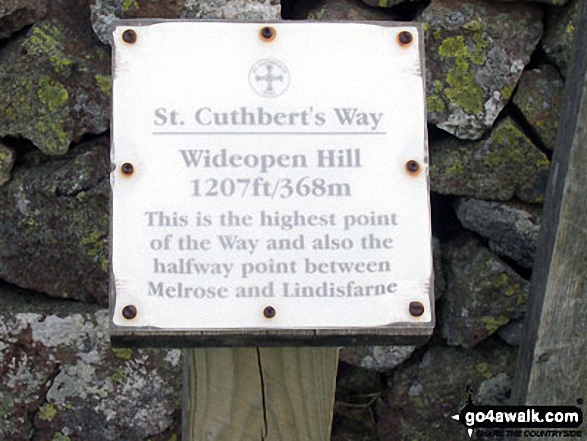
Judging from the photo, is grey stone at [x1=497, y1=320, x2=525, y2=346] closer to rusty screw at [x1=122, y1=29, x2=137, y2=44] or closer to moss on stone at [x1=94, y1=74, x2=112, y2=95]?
moss on stone at [x1=94, y1=74, x2=112, y2=95]

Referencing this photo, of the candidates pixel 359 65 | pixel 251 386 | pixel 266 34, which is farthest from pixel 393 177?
pixel 251 386

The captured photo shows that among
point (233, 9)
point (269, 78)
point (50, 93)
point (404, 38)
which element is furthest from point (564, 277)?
point (50, 93)

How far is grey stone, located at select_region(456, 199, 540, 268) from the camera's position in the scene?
2.43 meters

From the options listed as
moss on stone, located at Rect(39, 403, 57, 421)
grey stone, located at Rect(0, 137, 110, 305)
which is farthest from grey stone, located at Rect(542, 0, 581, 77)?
moss on stone, located at Rect(39, 403, 57, 421)

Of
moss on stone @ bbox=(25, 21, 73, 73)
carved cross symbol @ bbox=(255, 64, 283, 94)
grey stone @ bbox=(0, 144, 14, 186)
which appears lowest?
carved cross symbol @ bbox=(255, 64, 283, 94)

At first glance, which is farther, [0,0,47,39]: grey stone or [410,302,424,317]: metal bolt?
[0,0,47,39]: grey stone

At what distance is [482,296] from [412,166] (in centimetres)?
91

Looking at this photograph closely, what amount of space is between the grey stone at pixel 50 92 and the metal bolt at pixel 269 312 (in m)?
1.03

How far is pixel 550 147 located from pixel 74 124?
1263 millimetres

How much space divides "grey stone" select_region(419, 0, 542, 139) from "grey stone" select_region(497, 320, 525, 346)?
0.51m

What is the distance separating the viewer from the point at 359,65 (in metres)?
1.67

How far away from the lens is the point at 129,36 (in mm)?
1653

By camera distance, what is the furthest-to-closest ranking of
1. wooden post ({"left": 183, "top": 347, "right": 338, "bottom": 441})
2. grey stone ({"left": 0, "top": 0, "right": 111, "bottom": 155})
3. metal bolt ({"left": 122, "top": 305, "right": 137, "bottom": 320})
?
grey stone ({"left": 0, "top": 0, "right": 111, "bottom": 155})
wooden post ({"left": 183, "top": 347, "right": 338, "bottom": 441})
metal bolt ({"left": 122, "top": 305, "right": 137, "bottom": 320})

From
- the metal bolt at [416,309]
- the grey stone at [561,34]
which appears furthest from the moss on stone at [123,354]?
the grey stone at [561,34]
